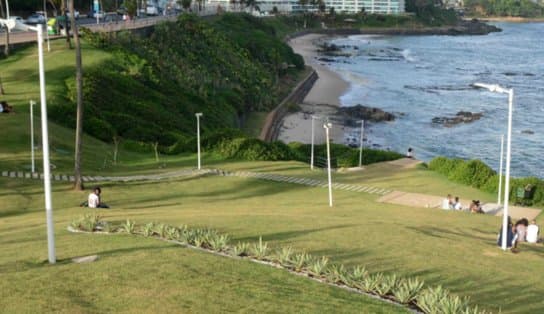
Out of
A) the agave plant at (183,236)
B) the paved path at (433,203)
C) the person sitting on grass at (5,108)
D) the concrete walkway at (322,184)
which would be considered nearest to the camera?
the agave plant at (183,236)

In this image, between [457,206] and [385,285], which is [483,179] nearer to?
[457,206]

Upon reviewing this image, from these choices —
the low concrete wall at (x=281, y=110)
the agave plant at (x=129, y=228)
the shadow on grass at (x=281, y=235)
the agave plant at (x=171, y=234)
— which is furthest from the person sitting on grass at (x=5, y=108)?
the low concrete wall at (x=281, y=110)

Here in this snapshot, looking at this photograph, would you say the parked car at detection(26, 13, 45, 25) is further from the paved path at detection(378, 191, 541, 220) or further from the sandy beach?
the paved path at detection(378, 191, 541, 220)

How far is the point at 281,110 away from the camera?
76312 millimetres

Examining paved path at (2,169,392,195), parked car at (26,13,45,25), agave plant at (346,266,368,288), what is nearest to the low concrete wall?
paved path at (2,169,392,195)

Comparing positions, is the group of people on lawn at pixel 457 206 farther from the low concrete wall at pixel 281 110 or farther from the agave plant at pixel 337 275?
the low concrete wall at pixel 281 110

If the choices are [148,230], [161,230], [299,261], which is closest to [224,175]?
[148,230]

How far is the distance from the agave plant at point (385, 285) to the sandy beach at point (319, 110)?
4877 centimetres

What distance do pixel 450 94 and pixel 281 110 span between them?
30.9 meters

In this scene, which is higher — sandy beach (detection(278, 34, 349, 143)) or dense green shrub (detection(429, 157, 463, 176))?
dense green shrub (detection(429, 157, 463, 176))

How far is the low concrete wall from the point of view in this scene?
63.9 m

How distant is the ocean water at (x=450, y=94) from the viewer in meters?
63.1

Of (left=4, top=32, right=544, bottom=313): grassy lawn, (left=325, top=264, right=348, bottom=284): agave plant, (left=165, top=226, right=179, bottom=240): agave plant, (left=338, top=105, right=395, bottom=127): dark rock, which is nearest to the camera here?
(left=4, top=32, right=544, bottom=313): grassy lawn

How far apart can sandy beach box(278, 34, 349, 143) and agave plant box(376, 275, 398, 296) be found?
48766 millimetres
